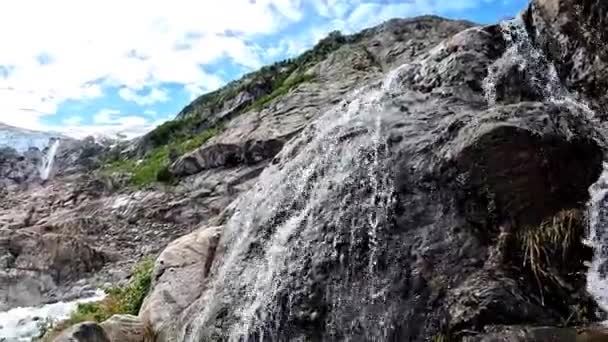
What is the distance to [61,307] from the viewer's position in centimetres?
1833

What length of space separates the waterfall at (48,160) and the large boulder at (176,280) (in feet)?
189

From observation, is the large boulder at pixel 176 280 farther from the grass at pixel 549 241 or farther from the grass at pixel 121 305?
the grass at pixel 549 241

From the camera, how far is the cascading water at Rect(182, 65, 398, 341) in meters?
8.43

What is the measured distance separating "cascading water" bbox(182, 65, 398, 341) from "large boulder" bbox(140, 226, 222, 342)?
0.87 meters

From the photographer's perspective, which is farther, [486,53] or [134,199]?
[134,199]

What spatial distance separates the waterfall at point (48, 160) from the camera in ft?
224

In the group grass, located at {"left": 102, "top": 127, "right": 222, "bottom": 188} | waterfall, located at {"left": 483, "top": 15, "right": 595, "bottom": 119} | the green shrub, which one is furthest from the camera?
grass, located at {"left": 102, "top": 127, "right": 222, "bottom": 188}

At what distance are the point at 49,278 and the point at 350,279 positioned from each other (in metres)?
16.4

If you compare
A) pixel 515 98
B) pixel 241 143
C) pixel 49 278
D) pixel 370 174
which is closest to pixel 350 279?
pixel 370 174

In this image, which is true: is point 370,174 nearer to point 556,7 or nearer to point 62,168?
point 556,7

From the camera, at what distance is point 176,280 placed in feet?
40.2

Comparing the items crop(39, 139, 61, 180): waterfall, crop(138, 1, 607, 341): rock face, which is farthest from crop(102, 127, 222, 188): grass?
crop(39, 139, 61, 180): waterfall

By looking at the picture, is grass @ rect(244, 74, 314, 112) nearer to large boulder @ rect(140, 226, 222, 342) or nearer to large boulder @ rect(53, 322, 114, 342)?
large boulder @ rect(140, 226, 222, 342)

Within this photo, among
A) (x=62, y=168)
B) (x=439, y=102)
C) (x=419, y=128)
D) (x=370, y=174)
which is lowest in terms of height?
(x=370, y=174)
